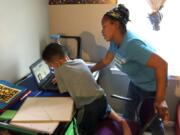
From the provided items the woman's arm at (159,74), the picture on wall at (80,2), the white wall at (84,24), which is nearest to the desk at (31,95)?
the woman's arm at (159,74)

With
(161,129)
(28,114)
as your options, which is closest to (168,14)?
(161,129)

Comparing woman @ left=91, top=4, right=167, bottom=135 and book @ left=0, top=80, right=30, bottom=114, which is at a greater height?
woman @ left=91, top=4, right=167, bottom=135

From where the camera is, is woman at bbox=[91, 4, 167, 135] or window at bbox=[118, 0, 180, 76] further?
window at bbox=[118, 0, 180, 76]

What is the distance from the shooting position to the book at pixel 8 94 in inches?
57.0

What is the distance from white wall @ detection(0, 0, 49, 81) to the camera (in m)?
1.75

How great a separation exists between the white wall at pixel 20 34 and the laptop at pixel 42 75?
153mm

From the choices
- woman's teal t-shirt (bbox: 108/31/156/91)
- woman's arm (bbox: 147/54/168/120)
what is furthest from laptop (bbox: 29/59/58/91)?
woman's arm (bbox: 147/54/168/120)

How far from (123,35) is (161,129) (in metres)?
0.69

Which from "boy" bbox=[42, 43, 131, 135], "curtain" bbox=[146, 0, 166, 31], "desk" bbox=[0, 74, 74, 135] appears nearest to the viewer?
"desk" bbox=[0, 74, 74, 135]

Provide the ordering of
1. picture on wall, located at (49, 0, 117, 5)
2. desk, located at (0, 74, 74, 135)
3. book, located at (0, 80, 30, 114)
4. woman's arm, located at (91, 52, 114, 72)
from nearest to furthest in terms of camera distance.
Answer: desk, located at (0, 74, 74, 135), book, located at (0, 80, 30, 114), woman's arm, located at (91, 52, 114, 72), picture on wall, located at (49, 0, 117, 5)

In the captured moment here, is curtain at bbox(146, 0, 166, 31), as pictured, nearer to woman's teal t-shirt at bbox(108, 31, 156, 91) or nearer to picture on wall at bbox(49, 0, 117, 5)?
picture on wall at bbox(49, 0, 117, 5)

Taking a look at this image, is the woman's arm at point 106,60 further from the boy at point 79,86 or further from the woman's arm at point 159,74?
the woman's arm at point 159,74

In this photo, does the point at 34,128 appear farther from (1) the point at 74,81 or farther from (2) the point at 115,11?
(2) the point at 115,11

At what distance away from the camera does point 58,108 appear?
1.46 metres
